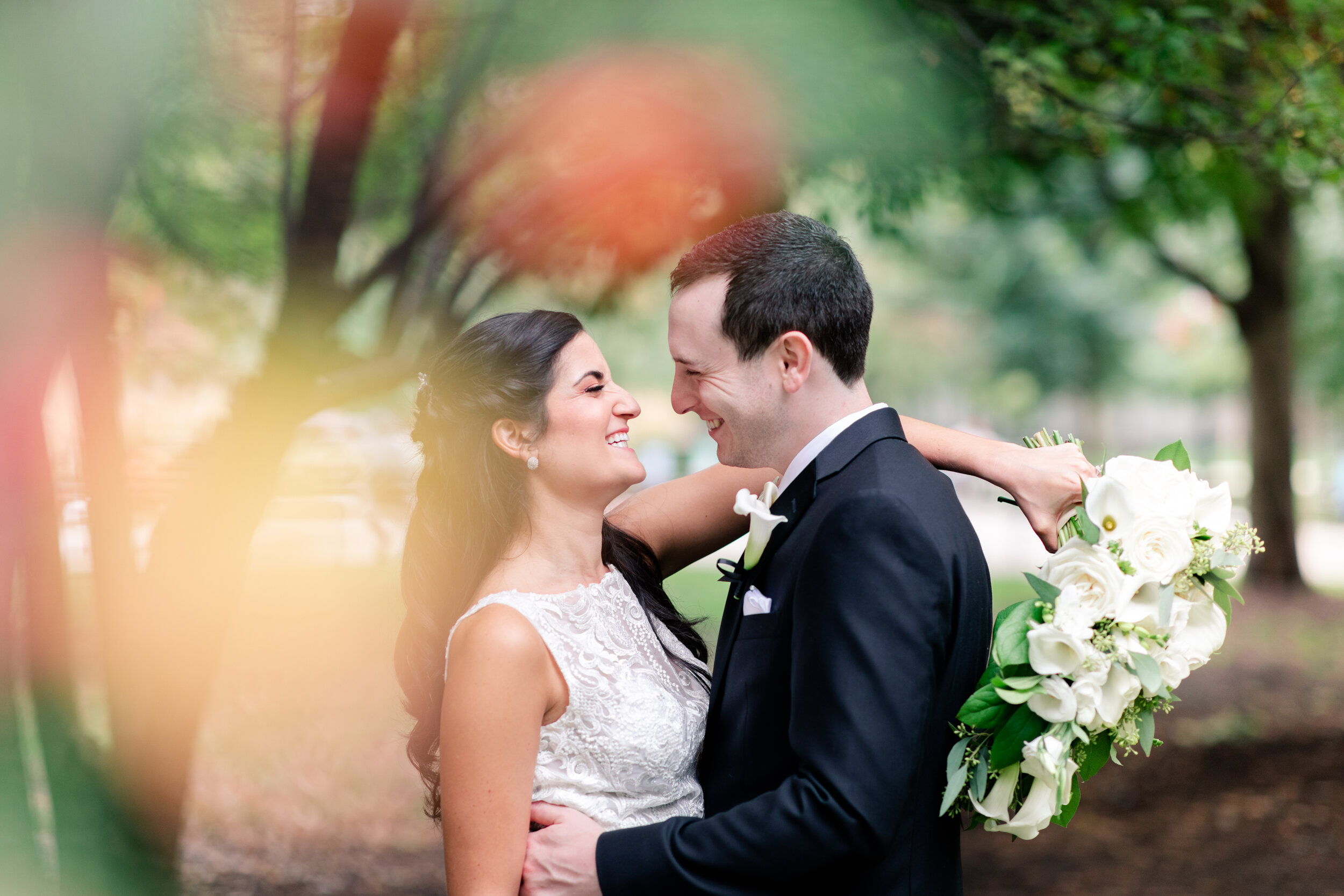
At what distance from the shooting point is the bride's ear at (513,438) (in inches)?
109

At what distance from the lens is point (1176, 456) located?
2594 millimetres

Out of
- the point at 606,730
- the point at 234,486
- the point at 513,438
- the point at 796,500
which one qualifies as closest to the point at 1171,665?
the point at 796,500

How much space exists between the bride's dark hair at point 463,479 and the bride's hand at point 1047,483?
99cm

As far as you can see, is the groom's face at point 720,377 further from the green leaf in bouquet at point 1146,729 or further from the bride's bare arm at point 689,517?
the green leaf in bouquet at point 1146,729

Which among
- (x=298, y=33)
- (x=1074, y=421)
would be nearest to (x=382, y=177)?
(x=298, y=33)

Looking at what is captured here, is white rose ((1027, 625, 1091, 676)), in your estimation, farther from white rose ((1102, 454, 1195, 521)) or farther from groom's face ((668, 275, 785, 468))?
groom's face ((668, 275, 785, 468))

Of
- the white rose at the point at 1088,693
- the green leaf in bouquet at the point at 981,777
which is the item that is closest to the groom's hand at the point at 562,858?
the green leaf in bouquet at the point at 981,777

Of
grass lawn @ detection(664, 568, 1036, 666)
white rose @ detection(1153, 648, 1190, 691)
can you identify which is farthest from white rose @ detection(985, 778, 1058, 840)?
grass lawn @ detection(664, 568, 1036, 666)

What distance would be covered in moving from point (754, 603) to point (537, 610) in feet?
1.72

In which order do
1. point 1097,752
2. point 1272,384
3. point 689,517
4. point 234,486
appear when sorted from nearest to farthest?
point 1097,752 < point 689,517 < point 234,486 < point 1272,384

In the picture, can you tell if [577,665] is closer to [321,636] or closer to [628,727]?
[628,727]

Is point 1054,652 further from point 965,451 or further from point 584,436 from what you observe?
point 584,436

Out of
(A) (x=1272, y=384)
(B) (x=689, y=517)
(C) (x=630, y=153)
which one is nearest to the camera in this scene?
(B) (x=689, y=517)

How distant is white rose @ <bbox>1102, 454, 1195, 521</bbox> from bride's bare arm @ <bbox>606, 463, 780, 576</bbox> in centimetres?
109
